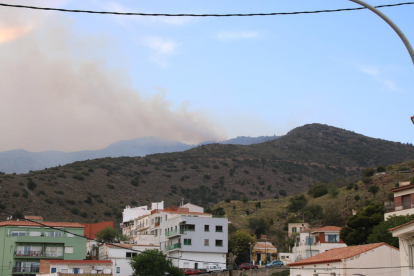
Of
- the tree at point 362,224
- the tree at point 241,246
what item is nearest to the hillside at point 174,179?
the tree at point 241,246

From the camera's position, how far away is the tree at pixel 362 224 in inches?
2640

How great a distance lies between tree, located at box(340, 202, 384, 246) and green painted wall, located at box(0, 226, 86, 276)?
121ft

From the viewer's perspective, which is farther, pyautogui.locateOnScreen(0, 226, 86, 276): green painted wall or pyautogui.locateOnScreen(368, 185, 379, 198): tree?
pyautogui.locateOnScreen(368, 185, 379, 198): tree

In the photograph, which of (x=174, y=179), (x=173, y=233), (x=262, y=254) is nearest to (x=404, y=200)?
(x=262, y=254)

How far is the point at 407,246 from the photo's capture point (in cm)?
2900

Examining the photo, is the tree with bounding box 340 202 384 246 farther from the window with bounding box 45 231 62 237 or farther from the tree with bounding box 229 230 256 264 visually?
the window with bounding box 45 231 62 237

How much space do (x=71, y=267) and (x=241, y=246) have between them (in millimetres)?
30309

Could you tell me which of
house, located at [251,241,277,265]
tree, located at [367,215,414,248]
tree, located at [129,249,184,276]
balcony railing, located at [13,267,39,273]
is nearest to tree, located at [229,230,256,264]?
house, located at [251,241,277,265]

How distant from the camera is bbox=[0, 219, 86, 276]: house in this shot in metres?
74.1

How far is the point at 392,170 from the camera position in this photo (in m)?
109

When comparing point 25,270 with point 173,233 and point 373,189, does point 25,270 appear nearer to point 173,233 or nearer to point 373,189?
point 173,233

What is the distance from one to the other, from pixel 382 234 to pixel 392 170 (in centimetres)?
6043

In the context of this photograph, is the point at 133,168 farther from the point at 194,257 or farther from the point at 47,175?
the point at 194,257

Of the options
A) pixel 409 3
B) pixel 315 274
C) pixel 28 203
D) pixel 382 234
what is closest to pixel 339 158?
pixel 28 203
